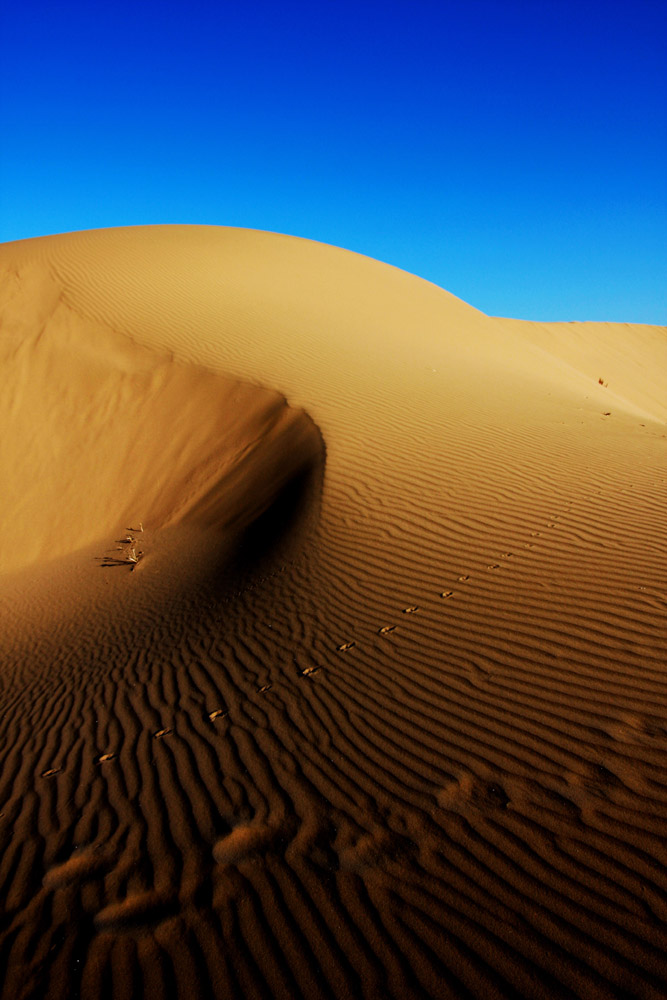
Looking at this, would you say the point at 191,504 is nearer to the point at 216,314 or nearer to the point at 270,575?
the point at 270,575

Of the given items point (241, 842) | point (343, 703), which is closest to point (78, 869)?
point (241, 842)

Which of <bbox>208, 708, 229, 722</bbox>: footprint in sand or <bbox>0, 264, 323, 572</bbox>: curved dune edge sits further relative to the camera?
<bbox>0, 264, 323, 572</bbox>: curved dune edge

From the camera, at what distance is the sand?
2.46 m

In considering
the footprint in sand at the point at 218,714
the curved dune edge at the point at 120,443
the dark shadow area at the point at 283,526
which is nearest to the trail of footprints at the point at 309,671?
the footprint in sand at the point at 218,714

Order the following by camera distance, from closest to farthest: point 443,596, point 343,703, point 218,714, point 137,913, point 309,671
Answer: point 137,913 < point 343,703 < point 218,714 < point 309,671 < point 443,596

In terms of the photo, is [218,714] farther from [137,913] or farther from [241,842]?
[137,913]

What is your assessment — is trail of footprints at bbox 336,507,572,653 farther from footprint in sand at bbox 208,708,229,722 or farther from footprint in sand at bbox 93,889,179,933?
footprint in sand at bbox 93,889,179,933

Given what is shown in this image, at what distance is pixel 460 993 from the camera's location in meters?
2.20

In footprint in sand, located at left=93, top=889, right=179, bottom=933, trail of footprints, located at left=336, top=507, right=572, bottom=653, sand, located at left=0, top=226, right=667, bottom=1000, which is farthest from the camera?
trail of footprints, located at left=336, top=507, right=572, bottom=653

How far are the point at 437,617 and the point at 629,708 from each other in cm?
159

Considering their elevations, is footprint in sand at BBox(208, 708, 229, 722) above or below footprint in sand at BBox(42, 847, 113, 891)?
above

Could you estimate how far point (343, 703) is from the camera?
3988mm

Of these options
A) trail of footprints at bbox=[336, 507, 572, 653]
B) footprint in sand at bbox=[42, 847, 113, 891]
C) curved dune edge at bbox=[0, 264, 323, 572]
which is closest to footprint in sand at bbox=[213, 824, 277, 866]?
footprint in sand at bbox=[42, 847, 113, 891]

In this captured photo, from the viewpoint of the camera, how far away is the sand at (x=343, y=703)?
97.0 inches
